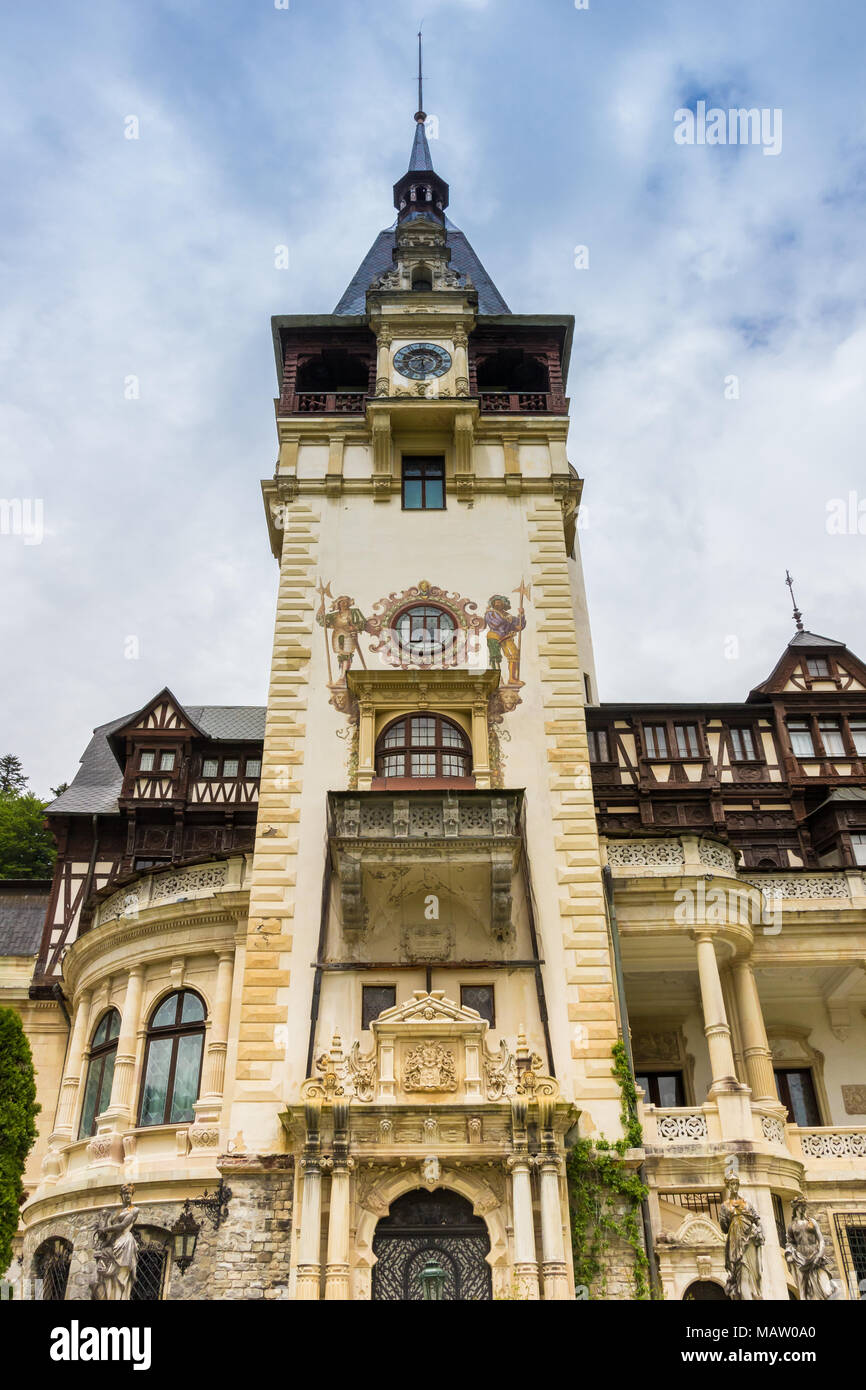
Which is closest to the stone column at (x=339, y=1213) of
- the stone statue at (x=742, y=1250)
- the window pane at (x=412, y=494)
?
the stone statue at (x=742, y=1250)

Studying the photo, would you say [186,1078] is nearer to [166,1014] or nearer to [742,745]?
[166,1014]

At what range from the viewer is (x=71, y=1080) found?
22.9 meters

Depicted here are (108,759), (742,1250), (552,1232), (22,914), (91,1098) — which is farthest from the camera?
(108,759)

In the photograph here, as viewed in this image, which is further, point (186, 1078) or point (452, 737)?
point (452, 737)

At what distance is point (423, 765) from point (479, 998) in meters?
5.11

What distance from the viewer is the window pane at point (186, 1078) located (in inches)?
826

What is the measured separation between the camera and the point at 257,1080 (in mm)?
19391

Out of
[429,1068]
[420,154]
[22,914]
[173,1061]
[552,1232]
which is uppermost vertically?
[420,154]

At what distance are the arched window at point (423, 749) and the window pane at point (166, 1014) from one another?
6.37 meters

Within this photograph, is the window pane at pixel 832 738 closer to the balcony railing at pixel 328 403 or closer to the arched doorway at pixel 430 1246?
the balcony railing at pixel 328 403

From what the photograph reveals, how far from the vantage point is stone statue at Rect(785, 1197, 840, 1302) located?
17109 mm

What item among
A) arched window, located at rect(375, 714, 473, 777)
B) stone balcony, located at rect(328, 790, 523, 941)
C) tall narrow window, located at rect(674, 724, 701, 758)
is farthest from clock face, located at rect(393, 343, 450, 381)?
stone balcony, located at rect(328, 790, 523, 941)

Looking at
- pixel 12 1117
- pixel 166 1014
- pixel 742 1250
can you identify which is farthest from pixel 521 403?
pixel 12 1117
